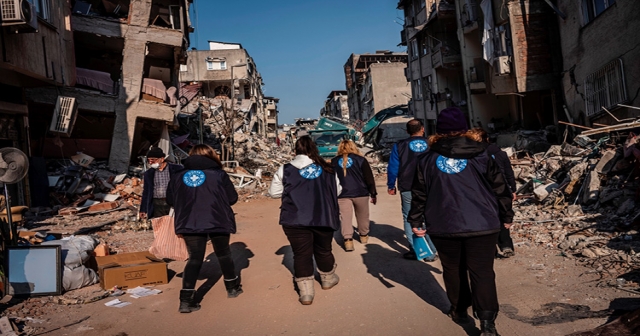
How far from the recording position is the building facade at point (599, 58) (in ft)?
39.8

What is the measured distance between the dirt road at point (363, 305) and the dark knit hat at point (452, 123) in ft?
5.69

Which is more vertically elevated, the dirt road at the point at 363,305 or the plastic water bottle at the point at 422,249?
the plastic water bottle at the point at 422,249

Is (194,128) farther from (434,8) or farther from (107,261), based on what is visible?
(107,261)

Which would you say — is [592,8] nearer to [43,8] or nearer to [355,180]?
[355,180]

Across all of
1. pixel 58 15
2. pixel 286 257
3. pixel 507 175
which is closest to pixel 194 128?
pixel 58 15

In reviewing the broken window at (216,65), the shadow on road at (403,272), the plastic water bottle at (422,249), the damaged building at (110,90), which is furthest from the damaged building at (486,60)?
the broken window at (216,65)

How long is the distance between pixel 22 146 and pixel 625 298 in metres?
14.8

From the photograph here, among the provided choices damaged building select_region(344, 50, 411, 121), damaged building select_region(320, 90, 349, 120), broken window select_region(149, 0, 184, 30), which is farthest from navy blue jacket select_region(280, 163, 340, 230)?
damaged building select_region(320, 90, 349, 120)

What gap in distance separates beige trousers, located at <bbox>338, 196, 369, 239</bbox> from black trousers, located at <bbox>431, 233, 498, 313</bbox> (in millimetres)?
3793

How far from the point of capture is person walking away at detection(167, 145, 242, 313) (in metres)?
5.38

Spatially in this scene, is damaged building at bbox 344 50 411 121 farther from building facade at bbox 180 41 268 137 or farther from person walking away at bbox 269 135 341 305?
person walking away at bbox 269 135 341 305

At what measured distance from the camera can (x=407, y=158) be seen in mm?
7164

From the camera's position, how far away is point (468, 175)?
13.3 feet

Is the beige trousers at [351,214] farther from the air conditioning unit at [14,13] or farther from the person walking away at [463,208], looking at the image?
the air conditioning unit at [14,13]
